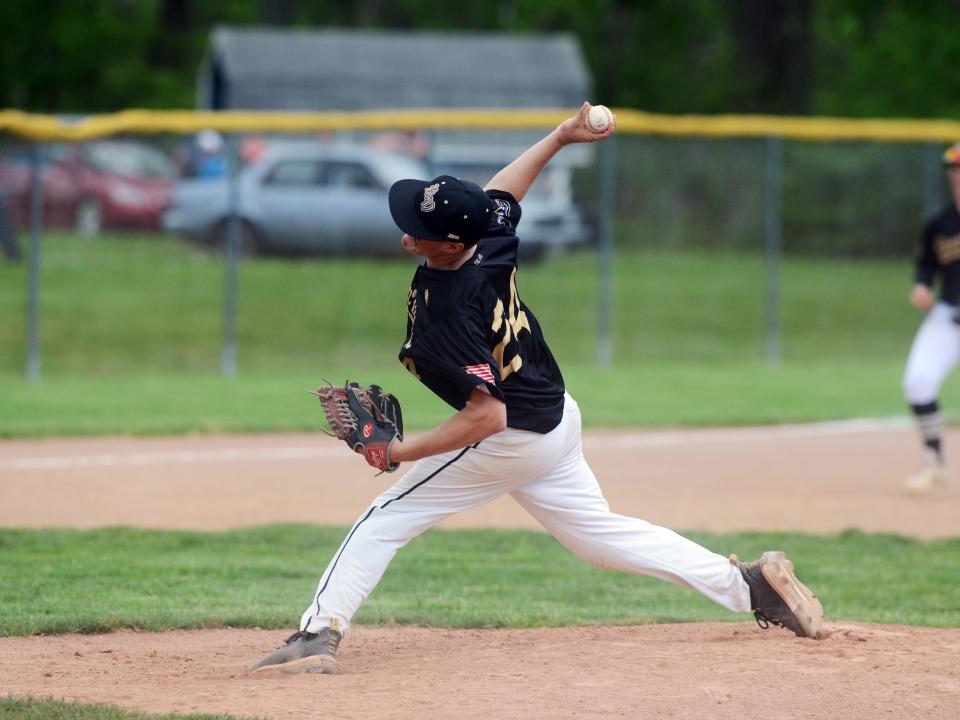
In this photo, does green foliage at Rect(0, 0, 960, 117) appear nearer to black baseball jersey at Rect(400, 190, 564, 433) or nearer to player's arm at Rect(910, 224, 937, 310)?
player's arm at Rect(910, 224, 937, 310)

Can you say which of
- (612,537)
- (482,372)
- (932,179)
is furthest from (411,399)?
(482,372)

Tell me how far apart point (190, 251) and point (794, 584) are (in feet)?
39.2

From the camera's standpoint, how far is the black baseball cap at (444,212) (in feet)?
15.5

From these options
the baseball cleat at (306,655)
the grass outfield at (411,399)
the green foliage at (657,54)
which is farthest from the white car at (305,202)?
the green foliage at (657,54)

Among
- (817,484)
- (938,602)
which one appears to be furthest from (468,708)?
(817,484)

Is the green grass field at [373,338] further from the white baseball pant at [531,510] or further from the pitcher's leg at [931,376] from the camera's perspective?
the white baseball pant at [531,510]

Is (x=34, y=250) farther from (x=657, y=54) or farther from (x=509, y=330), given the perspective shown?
(x=657, y=54)

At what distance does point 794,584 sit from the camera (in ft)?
17.8

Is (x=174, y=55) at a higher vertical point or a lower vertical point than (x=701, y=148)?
higher

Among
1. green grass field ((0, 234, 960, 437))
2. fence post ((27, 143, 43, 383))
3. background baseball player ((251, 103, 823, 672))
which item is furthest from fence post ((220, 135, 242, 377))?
background baseball player ((251, 103, 823, 672))

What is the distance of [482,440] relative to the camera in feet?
16.3

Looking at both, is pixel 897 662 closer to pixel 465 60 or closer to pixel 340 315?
pixel 340 315

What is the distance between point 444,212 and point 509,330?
1.71ft

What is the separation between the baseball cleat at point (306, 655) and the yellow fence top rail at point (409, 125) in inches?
396
